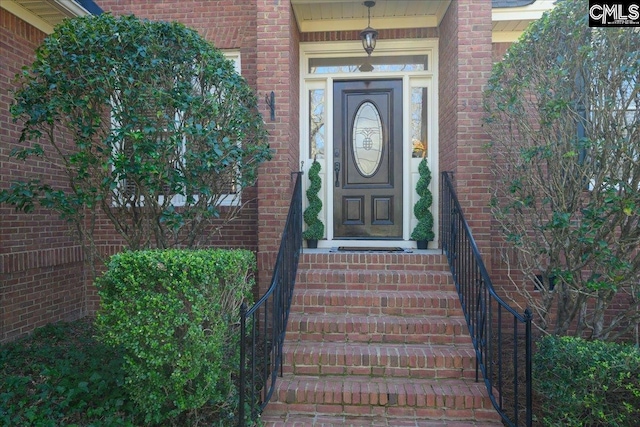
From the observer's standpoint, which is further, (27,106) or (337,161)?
(337,161)

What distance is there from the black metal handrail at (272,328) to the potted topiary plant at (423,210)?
1660 millimetres

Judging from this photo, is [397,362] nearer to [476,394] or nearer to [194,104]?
[476,394]

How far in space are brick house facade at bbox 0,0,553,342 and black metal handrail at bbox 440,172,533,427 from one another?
358 millimetres

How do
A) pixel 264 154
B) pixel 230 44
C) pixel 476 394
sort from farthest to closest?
pixel 230 44
pixel 264 154
pixel 476 394

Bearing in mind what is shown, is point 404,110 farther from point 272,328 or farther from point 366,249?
point 272,328

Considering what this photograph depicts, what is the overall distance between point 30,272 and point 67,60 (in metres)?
2.73

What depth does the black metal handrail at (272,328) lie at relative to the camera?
→ 9.52 ft

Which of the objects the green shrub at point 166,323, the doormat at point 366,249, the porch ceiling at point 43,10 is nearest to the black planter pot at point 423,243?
the doormat at point 366,249

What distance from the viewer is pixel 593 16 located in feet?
11.7

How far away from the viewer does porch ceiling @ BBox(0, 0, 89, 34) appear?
4703 mm

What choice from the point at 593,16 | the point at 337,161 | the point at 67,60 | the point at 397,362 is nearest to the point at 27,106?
the point at 67,60

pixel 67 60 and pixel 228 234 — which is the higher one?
pixel 67 60

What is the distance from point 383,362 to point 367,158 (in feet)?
9.75

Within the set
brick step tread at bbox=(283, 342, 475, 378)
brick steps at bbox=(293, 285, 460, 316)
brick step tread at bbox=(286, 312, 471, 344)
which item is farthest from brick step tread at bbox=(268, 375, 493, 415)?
brick steps at bbox=(293, 285, 460, 316)
